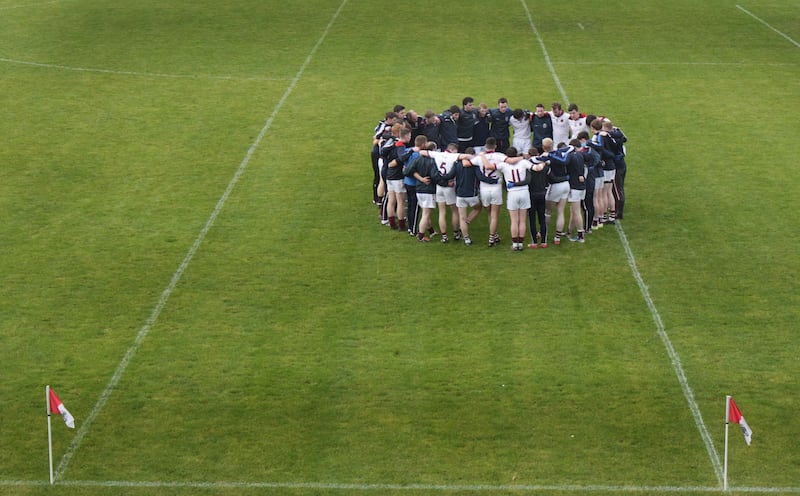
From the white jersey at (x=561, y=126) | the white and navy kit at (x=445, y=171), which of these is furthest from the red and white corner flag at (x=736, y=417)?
the white jersey at (x=561, y=126)

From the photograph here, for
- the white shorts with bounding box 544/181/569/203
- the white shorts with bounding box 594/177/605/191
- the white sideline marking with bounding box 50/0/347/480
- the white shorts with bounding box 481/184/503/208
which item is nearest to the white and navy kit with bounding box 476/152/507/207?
the white shorts with bounding box 481/184/503/208

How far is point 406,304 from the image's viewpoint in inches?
683

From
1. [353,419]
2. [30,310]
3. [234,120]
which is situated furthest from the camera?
[234,120]

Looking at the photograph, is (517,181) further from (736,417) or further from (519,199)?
(736,417)

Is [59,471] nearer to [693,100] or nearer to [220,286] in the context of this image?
[220,286]

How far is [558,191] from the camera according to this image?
1939 centimetres

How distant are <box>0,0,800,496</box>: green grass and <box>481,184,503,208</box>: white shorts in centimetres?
86

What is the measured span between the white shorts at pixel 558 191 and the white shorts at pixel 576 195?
0.07 meters

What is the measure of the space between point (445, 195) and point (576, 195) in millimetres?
2196

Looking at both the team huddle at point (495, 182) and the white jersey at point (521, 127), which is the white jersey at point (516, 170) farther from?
the white jersey at point (521, 127)

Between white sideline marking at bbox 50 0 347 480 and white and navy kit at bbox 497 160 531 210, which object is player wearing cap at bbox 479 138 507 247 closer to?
white and navy kit at bbox 497 160 531 210

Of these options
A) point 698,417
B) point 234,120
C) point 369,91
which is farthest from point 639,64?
point 698,417

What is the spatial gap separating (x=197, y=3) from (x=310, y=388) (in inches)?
1147

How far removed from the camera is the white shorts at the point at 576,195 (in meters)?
19.4
